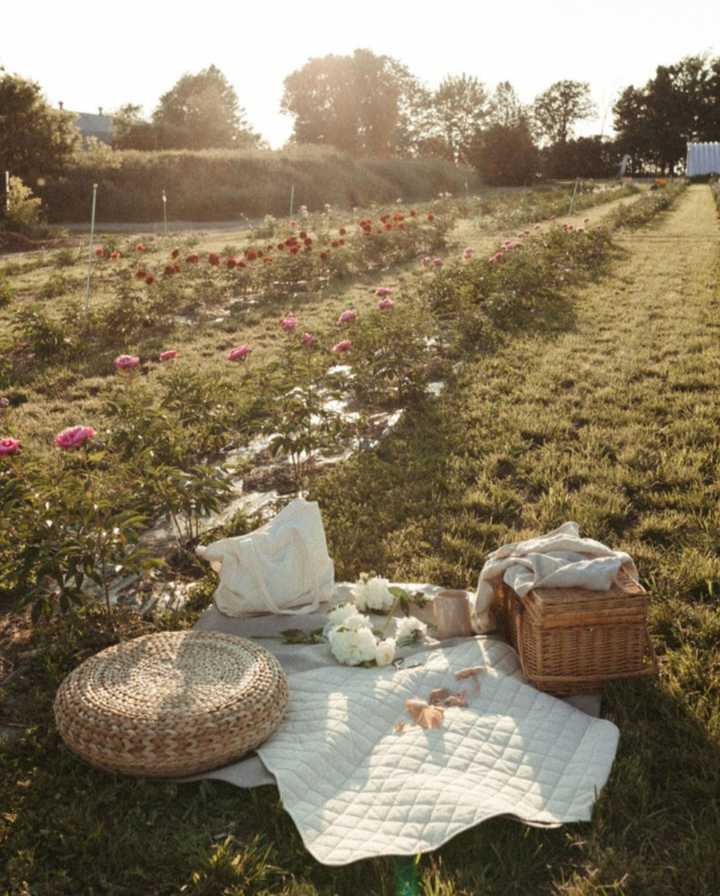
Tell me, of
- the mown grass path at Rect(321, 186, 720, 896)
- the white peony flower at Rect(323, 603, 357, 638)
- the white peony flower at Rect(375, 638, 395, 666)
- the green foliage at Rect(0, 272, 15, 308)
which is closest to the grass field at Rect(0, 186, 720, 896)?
the mown grass path at Rect(321, 186, 720, 896)

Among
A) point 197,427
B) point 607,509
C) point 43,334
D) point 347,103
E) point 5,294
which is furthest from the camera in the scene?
point 347,103

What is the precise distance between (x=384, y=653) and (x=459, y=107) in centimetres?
4624

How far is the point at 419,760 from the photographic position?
2184mm

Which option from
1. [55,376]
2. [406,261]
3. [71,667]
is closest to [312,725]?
[71,667]

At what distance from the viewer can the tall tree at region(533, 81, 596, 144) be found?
48531 millimetres

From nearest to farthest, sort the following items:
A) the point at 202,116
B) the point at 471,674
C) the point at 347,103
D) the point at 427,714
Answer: the point at 427,714, the point at 471,674, the point at 202,116, the point at 347,103

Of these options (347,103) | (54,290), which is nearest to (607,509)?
(54,290)

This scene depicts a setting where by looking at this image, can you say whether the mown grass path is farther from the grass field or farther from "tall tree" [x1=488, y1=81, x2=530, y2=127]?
"tall tree" [x1=488, y1=81, x2=530, y2=127]

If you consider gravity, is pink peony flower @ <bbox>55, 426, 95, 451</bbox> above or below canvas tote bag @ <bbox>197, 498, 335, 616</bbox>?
above

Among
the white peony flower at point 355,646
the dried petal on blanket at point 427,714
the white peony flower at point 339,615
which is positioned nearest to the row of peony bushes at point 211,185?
the white peony flower at point 339,615

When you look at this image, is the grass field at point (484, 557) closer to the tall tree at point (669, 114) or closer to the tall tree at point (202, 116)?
the tall tree at point (202, 116)

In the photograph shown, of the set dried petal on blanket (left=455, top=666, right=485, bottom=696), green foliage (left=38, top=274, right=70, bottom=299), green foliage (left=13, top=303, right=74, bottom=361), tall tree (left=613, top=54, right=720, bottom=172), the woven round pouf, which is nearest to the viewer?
the woven round pouf

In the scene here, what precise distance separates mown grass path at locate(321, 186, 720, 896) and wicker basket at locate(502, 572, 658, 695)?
0.28 ft

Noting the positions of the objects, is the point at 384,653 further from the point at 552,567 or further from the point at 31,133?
the point at 31,133
